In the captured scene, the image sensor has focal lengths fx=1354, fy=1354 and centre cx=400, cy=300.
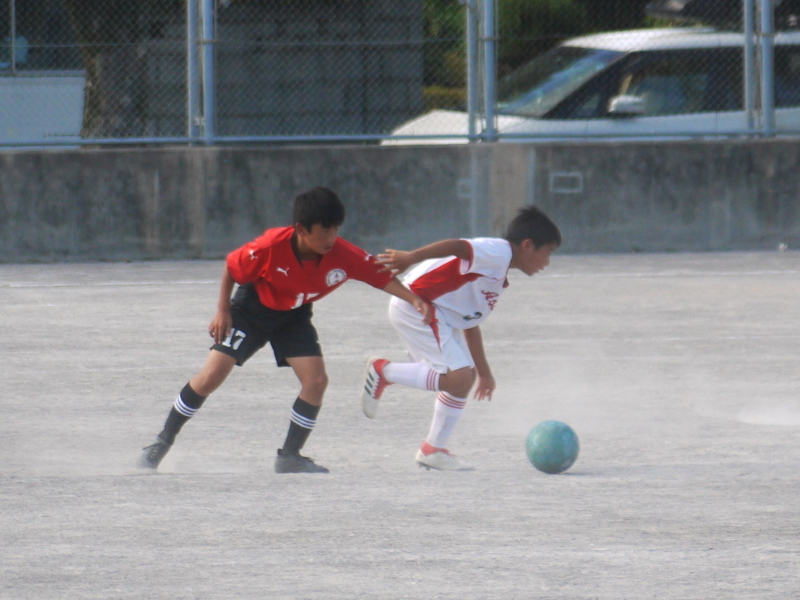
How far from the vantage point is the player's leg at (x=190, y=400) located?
220 inches

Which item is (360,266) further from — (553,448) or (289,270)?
(553,448)

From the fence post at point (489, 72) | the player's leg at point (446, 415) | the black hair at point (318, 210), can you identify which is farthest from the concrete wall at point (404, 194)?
the black hair at point (318, 210)

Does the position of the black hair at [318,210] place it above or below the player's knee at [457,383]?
above

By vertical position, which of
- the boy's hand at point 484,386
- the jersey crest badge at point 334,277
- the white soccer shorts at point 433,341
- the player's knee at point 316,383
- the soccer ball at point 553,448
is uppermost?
the jersey crest badge at point 334,277

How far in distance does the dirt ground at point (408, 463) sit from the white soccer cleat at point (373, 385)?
18 centimetres

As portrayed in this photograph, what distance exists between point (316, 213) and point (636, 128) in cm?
909

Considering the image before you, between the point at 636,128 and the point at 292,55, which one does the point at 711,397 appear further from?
the point at 292,55

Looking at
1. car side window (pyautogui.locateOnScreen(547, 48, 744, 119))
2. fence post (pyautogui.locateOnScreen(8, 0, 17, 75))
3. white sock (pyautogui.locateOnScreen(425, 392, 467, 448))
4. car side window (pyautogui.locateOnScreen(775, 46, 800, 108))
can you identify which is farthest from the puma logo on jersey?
fence post (pyautogui.locateOnScreen(8, 0, 17, 75))

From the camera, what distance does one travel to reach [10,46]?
14.0 m

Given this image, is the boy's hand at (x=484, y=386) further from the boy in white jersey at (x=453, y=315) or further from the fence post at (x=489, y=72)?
the fence post at (x=489, y=72)

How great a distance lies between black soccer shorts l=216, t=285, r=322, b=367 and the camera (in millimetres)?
5559

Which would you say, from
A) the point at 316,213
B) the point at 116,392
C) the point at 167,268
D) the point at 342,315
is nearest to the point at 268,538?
the point at 316,213

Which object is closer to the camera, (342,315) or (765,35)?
(342,315)

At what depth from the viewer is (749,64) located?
13750 mm
